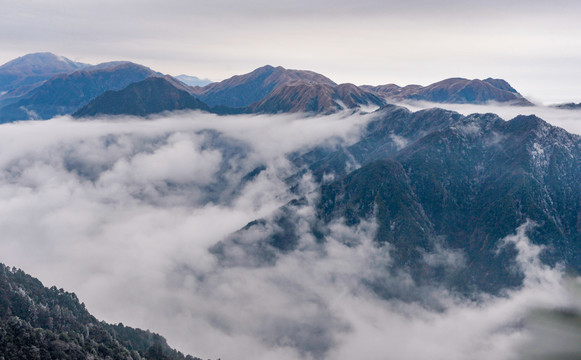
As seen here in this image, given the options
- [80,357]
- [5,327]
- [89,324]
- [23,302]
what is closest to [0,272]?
[23,302]

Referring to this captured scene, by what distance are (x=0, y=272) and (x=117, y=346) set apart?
7376 centimetres

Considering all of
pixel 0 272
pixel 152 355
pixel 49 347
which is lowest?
pixel 152 355

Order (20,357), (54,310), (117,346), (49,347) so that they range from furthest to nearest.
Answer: (54,310) < (117,346) < (49,347) < (20,357)

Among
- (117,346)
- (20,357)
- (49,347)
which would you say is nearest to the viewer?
(20,357)

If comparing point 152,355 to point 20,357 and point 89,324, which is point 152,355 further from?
point 20,357

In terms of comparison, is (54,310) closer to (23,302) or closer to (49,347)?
(23,302)

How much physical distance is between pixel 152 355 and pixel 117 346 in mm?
27370

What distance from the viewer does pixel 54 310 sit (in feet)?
611

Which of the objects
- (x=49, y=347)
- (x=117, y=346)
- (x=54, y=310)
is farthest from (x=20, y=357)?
(x=54, y=310)

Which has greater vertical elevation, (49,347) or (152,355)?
(49,347)

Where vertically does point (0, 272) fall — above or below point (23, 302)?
above

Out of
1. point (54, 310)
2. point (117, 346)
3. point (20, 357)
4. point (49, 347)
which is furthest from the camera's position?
point (54, 310)

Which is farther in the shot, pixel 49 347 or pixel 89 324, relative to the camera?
pixel 89 324

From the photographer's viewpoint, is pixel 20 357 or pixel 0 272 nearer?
pixel 20 357
